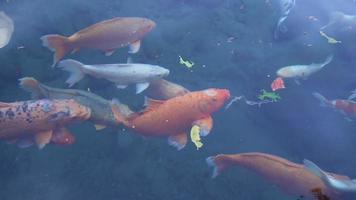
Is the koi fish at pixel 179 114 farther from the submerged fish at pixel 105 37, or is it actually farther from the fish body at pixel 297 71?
the fish body at pixel 297 71

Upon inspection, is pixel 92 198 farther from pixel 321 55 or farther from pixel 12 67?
pixel 321 55

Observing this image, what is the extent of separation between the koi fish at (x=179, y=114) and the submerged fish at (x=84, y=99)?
287mm

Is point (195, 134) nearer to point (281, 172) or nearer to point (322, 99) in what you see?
point (281, 172)

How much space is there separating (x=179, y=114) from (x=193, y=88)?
3.49 ft

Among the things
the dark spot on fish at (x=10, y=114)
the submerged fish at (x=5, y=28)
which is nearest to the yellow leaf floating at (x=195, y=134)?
the dark spot on fish at (x=10, y=114)

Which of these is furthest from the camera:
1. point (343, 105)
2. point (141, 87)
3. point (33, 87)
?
point (343, 105)

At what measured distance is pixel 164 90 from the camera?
4.78 metres

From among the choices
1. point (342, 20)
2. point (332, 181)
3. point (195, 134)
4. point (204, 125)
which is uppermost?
point (342, 20)

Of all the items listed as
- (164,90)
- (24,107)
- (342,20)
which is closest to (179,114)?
(164,90)

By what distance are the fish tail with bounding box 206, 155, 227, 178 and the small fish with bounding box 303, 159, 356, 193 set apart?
0.93 metres

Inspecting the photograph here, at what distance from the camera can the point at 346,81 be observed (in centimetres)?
561

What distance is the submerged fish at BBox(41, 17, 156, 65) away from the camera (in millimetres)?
4645

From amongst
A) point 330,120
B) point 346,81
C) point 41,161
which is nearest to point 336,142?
point 330,120

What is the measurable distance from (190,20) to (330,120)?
8.43 feet
